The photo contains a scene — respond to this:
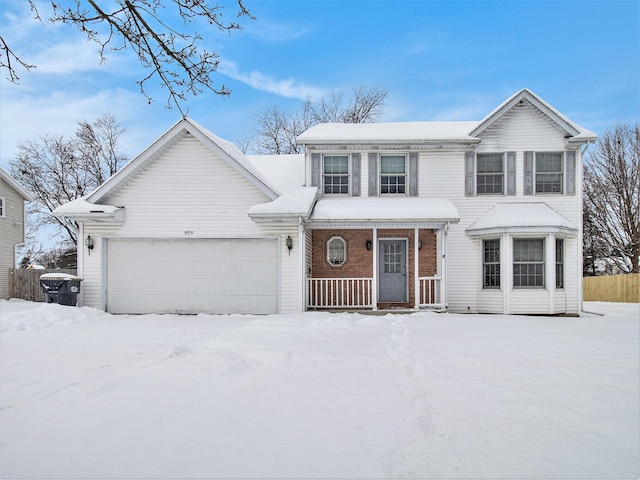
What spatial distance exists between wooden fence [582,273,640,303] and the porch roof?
555 inches

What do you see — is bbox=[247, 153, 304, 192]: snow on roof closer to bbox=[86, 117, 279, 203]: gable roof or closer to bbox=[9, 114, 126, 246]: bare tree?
bbox=[86, 117, 279, 203]: gable roof

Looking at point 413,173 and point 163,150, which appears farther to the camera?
point 413,173

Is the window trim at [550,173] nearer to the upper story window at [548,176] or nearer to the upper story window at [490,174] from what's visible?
the upper story window at [548,176]

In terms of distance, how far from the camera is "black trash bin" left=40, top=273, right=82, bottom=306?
1188cm

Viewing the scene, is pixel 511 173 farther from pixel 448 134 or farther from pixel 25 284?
pixel 25 284

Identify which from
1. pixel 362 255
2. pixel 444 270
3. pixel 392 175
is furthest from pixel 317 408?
pixel 392 175

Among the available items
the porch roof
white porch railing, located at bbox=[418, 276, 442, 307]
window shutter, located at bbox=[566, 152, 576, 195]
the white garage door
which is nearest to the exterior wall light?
the white garage door

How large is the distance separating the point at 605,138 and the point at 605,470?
3178cm

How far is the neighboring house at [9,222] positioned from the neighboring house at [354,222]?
11.1m

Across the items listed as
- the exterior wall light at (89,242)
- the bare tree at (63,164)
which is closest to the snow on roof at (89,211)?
the exterior wall light at (89,242)

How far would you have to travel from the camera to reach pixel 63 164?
1057 inches

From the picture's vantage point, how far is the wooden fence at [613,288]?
20.8 m

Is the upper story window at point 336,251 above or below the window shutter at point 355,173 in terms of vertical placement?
below

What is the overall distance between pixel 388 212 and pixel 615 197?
23.1 meters
